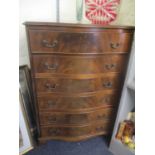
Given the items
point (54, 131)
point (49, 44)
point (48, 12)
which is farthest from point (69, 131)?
point (48, 12)

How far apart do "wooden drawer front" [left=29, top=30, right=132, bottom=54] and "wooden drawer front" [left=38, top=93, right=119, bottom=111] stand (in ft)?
1.33

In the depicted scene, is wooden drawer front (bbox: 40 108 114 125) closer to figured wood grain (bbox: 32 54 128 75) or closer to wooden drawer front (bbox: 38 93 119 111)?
wooden drawer front (bbox: 38 93 119 111)

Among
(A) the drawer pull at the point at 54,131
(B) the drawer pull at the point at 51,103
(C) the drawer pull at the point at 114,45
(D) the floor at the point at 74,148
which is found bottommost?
(D) the floor at the point at 74,148

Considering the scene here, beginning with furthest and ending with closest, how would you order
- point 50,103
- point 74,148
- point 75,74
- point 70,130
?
point 74,148 < point 70,130 < point 50,103 < point 75,74

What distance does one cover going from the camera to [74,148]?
1.60m

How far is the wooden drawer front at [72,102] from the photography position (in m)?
1.33

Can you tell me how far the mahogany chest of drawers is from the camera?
1120mm

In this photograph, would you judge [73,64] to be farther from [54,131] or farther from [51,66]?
[54,131]

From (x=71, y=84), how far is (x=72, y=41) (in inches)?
13.7

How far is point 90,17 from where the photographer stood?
5.03 ft

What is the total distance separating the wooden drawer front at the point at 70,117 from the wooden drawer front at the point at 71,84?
0.82ft

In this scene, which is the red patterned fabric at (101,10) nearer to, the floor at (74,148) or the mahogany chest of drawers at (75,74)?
the mahogany chest of drawers at (75,74)

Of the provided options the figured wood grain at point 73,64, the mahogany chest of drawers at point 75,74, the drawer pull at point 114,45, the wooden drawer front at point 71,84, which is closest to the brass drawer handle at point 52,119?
the mahogany chest of drawers at point 75,74
